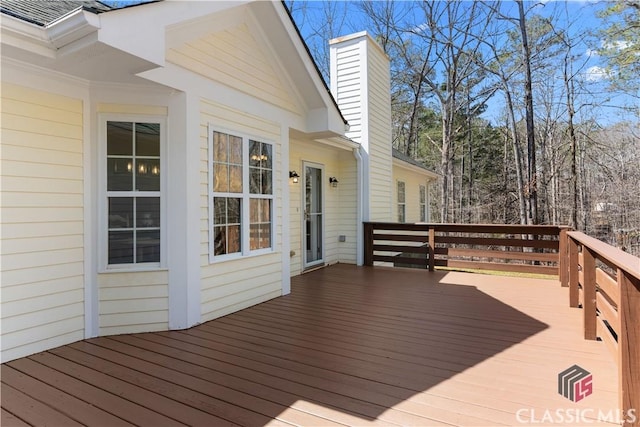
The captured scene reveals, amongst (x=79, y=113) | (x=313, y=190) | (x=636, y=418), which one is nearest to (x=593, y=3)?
(x=313, y=190)

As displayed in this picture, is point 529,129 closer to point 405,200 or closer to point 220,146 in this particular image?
point 405,200

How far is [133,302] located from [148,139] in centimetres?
172

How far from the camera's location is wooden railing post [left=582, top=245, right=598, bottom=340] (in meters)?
3.38

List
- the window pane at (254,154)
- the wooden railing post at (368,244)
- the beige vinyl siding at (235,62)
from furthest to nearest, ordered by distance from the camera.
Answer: the wooden railing post at (368,244) → the window pane at (254,154) → the beige vinyl siding at (235,62)

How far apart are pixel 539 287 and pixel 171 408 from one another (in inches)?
223

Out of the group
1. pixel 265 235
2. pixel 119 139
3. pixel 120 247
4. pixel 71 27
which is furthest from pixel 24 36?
pixel 265 235

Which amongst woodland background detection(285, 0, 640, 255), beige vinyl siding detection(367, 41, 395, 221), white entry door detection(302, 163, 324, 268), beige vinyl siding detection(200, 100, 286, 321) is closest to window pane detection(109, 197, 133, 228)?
beige vinyl siding detection(200, 100, 286, 321)

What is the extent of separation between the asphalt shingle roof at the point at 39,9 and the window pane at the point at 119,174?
4.28 ft

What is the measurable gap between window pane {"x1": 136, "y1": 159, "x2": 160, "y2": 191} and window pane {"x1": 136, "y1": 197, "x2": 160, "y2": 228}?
0.12 metres

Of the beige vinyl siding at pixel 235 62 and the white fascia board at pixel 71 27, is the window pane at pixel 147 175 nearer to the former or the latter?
the beige vinyl siding at pixel 235 62

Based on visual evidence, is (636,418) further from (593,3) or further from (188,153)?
(593,3)

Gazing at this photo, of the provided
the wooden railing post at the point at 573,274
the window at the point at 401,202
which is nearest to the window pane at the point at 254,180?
the wooden railing post at the point at 573,274

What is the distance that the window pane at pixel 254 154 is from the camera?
4.79 metres

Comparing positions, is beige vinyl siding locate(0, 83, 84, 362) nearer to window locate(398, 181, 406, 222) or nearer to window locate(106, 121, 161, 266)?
window locate(106, 121, 161, 266)
